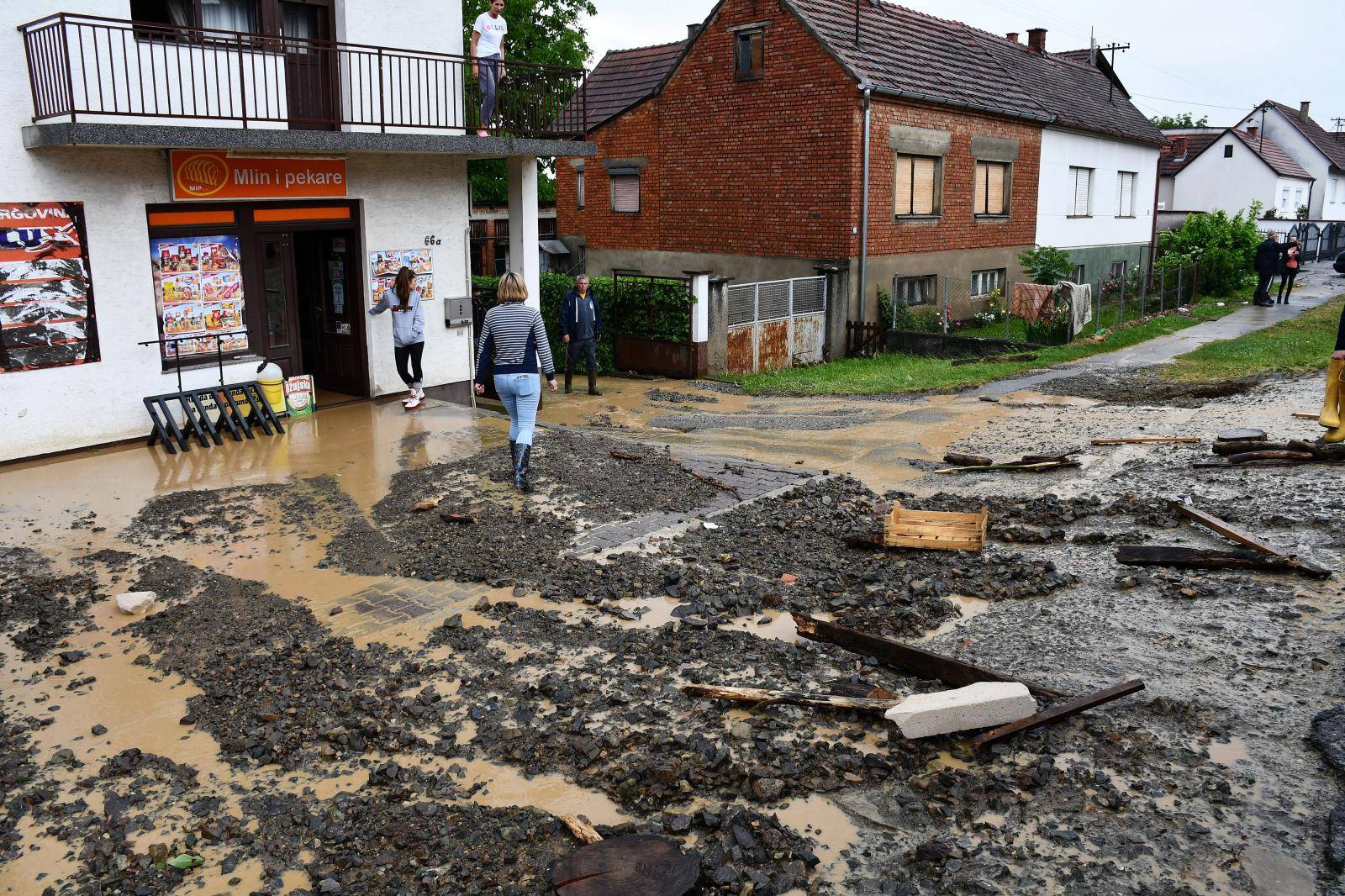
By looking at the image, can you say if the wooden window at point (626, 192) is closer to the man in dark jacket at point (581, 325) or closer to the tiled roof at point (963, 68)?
the tiled roof at point (963, 68)

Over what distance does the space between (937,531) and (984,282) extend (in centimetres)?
1822

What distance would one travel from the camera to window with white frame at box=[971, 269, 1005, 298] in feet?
80.9

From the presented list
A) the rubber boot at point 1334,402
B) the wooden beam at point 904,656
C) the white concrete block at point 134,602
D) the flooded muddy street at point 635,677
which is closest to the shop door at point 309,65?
the flooded muddy street at point 635,677

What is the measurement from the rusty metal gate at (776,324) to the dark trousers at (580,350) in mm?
2979

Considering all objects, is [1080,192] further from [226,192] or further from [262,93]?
[226,192]

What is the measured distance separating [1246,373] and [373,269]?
44.0ft

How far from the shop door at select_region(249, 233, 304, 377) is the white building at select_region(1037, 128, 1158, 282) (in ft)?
64.6

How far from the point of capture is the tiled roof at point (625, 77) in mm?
25203

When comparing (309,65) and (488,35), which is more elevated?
(488,35)

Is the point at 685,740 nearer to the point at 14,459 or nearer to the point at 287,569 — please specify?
the point at 287,569

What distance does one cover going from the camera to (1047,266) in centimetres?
2409

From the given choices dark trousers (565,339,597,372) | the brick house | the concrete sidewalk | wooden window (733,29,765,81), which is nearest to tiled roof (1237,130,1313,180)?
the concrete sidewalk

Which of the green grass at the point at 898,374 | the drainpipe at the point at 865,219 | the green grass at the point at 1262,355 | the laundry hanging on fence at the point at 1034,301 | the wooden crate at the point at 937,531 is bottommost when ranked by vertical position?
the wooden crate at the point at 937,531

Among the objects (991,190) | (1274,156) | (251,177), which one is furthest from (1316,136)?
(251,177)
